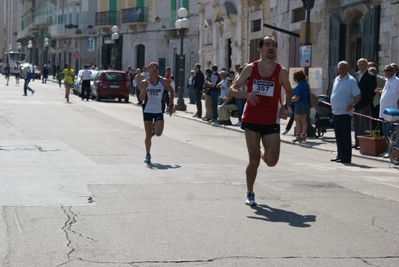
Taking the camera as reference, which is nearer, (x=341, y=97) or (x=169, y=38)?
(x=341, y=97)

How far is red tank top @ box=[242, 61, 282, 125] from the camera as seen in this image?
896 centimetres

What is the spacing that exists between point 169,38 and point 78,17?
21.9 meters

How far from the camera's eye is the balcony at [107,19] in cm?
6106

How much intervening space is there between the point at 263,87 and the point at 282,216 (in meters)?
1.50

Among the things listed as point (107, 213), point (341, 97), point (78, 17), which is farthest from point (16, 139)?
point (78, 17)

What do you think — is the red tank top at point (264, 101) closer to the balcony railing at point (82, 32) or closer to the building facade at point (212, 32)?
the building facade at point (212, 32)

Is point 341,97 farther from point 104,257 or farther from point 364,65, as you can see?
point 104,257

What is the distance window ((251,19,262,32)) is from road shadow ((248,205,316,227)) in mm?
26392

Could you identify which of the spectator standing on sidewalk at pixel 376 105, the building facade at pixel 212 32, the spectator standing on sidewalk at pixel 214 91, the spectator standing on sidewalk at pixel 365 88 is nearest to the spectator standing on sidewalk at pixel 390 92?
the spectator standing on sidewalk at pixel 365 88

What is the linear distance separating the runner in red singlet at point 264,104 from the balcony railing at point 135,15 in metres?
47.7

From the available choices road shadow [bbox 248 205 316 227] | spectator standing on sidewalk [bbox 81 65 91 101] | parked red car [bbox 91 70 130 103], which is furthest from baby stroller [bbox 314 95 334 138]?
spectator standing on sidewalk [bbox 81 65 91 101]

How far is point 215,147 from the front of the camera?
675 inches

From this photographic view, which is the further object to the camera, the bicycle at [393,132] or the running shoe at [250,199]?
the bicycle at [393,132]

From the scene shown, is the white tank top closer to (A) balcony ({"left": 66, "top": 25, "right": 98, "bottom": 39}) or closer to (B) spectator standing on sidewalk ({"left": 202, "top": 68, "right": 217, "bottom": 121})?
(B) spectator standing on sidewalk ({"left": 202, "top": 68, "right": 217, "bottom": 121})
